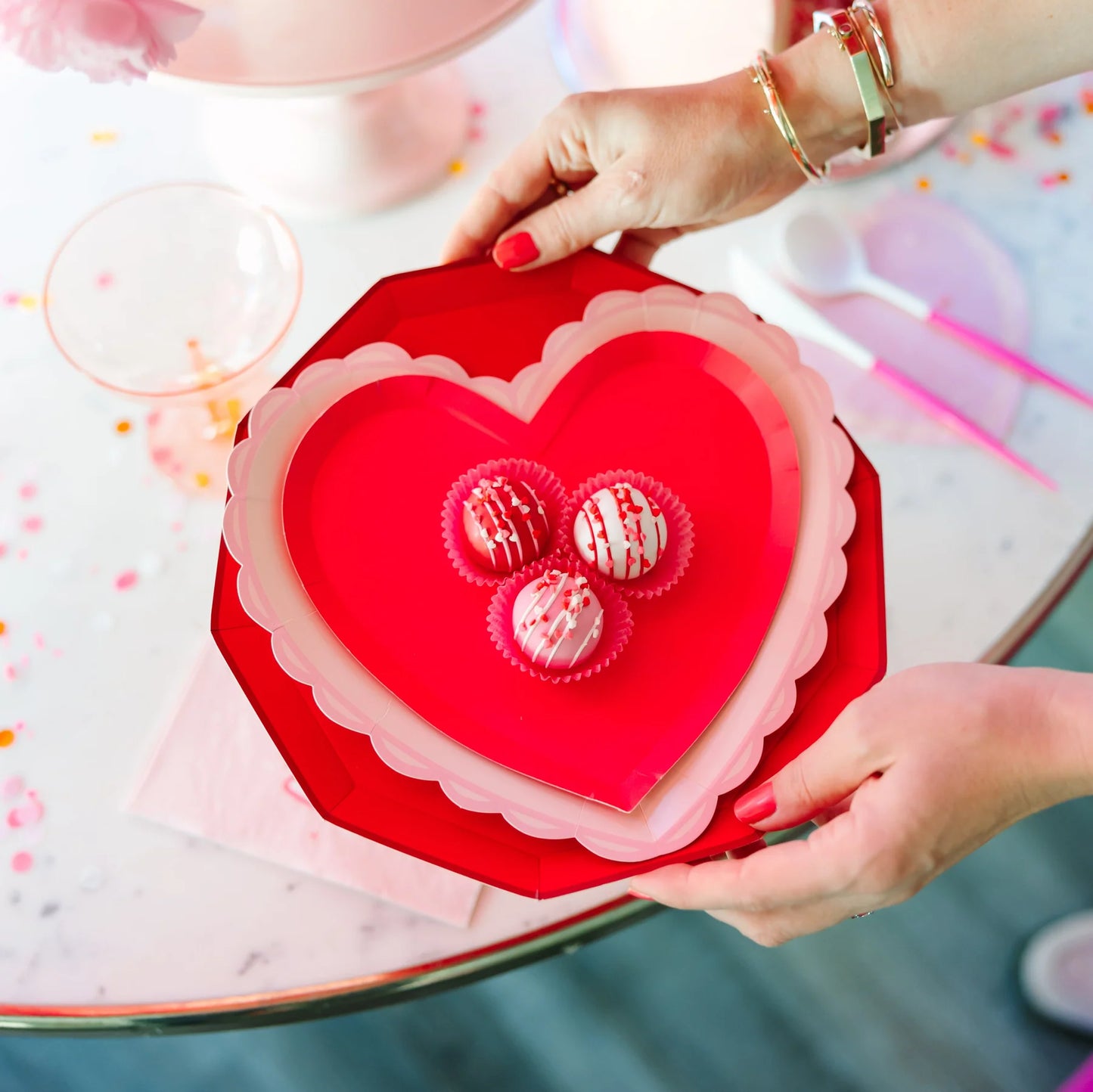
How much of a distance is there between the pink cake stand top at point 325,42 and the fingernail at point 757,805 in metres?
0.59

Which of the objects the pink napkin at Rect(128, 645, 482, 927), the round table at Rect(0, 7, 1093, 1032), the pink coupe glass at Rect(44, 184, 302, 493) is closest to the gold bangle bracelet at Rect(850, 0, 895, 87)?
the round table at Rect(0, 7, 1093, 1032)

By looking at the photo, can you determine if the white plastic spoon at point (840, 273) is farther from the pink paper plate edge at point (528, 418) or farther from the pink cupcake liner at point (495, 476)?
the pink cupcake liner at point (495, 476)

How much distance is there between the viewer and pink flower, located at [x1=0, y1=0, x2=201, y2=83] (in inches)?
25.4

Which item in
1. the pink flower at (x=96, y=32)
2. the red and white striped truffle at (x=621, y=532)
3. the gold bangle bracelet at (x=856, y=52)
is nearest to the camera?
the pink flower at (x=96, y=32)

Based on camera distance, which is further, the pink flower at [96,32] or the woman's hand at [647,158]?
the woman's hand at [647,158]

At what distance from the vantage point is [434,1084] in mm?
1352

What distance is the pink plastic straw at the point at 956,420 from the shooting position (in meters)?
0.98

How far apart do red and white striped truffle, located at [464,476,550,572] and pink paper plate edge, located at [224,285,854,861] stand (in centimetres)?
7

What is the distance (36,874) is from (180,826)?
127 mm

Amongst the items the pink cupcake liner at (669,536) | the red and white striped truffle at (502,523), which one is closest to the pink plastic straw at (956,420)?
the pink cupcake liner at (669,536)

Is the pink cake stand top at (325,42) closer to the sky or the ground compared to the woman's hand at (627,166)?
closer to the sky

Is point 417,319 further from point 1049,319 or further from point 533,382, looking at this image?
point 1049,319

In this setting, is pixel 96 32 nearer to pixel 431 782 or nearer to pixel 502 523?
pixel 502 523

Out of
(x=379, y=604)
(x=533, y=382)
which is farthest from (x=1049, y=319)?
(x=379, y=604)
